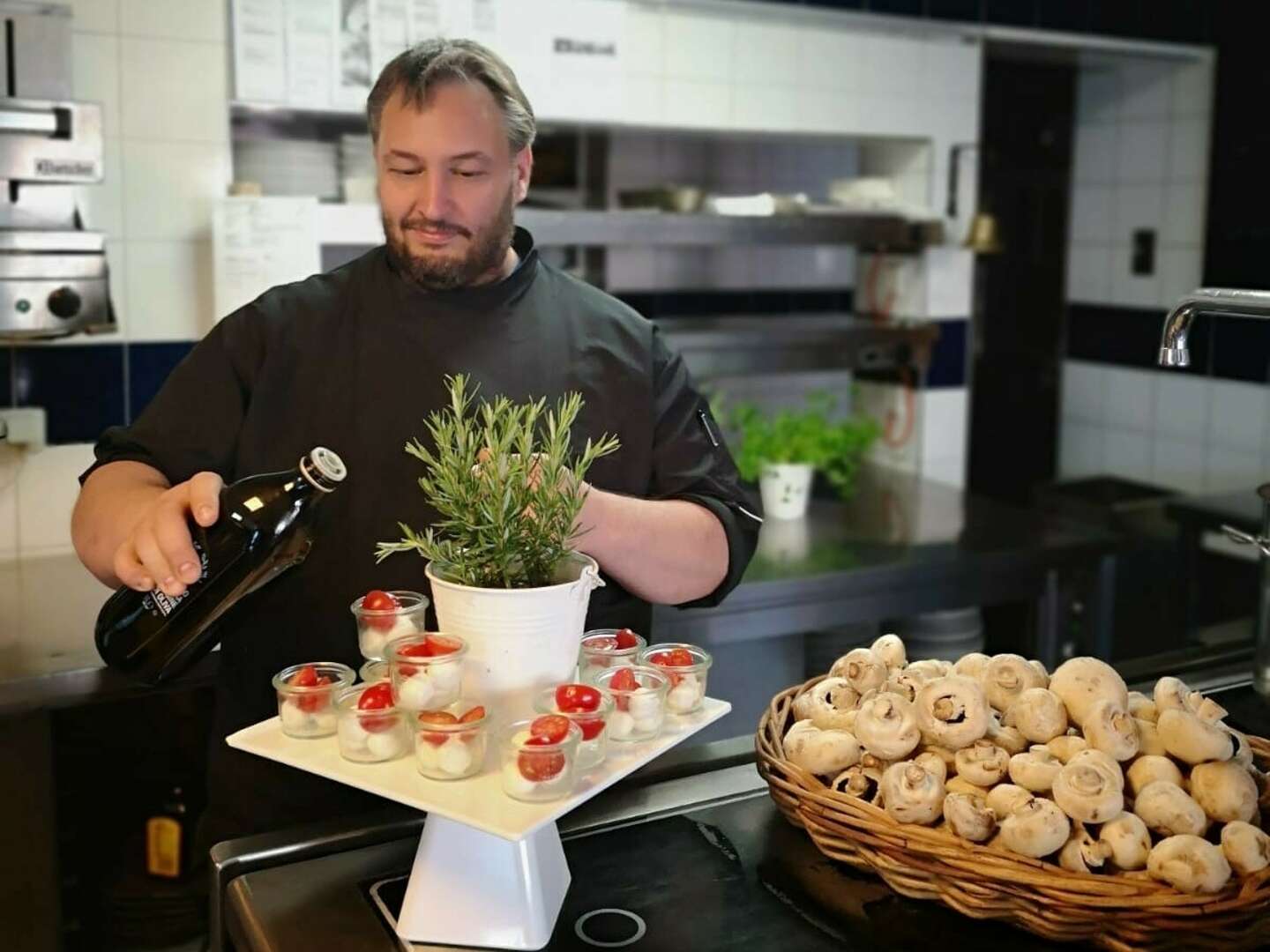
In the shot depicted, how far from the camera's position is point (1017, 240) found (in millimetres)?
4383

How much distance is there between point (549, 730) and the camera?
0.98 meters

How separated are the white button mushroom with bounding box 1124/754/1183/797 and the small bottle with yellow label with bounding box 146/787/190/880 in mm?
1840

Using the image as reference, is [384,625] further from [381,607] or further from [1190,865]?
[1190,865]

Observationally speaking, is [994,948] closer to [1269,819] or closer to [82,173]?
[1269,819]

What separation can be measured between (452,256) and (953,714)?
0.86m

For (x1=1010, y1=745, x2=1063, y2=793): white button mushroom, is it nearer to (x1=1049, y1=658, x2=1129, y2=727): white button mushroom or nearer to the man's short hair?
(x1=1049, y1=658, x2=1129, y2=727): white button mushroom

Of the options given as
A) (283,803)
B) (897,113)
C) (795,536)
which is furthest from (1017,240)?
(283,803)

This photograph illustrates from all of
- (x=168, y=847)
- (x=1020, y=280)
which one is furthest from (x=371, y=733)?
(x=1020, y=280)

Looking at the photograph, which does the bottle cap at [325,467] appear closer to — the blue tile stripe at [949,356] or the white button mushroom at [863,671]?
the white button mushroom at [863,671]

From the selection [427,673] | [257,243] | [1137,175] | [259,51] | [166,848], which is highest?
[259,51]

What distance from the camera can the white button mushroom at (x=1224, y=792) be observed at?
1059mm

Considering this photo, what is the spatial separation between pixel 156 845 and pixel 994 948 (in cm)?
181

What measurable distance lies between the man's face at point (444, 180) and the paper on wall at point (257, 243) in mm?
1048

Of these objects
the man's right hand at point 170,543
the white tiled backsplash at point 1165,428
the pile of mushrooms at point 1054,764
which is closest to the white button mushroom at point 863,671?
the pile of mushrooms at point 1054,764
